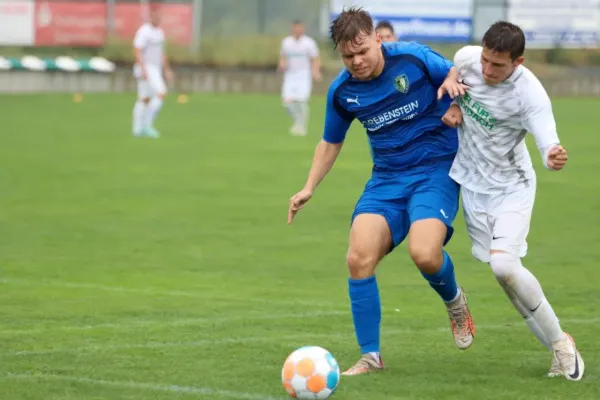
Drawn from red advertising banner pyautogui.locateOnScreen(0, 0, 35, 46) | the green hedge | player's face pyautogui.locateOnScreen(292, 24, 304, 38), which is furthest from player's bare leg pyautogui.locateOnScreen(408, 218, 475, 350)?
the green hedge

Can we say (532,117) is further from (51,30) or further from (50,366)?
(51,30)

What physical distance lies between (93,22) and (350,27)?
106 feet

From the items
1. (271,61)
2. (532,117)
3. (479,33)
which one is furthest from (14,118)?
(532,117)

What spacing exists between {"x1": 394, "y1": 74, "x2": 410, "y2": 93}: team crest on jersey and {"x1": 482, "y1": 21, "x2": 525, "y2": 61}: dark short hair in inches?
24.7

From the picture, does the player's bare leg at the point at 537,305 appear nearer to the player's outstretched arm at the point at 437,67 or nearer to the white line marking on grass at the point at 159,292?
the player's outstretched arm at the point at 437,67

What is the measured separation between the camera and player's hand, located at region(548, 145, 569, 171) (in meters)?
6.04

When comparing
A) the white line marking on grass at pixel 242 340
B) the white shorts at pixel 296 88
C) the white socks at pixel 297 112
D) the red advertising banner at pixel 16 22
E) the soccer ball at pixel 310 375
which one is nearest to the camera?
the soccer ball at pixel 310 375

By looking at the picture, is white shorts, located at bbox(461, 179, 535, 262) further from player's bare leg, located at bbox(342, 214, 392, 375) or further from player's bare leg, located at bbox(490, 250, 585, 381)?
player's bare leg, located at bbox(342, 214, 392, 375)

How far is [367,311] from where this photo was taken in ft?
21.4

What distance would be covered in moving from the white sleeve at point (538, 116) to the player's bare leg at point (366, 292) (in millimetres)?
957

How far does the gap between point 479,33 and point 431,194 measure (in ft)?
110

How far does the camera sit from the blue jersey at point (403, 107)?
6.70m

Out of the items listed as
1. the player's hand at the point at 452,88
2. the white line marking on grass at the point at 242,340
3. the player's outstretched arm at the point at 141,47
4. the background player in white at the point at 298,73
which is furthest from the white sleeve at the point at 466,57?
the player's outstretched arm at the point at 141,47

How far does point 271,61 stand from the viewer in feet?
127
